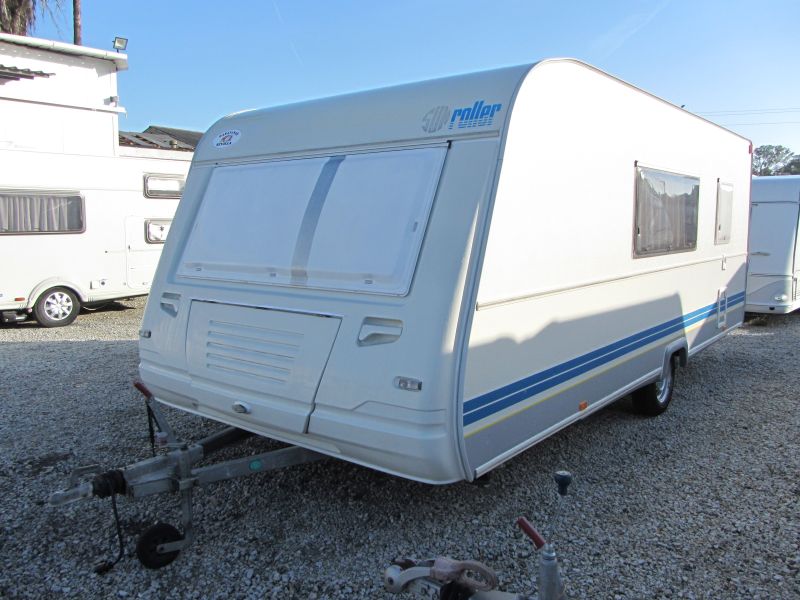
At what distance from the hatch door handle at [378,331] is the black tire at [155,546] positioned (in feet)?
4.37

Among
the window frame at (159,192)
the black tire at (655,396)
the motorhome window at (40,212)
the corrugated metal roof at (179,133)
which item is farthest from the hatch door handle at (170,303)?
the corrugated metal roof at (179,133)

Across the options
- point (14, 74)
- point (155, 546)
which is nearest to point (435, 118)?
point (155, 546)

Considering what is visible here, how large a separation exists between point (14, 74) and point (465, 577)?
1095cm

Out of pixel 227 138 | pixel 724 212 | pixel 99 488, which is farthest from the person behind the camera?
pixel 724 212

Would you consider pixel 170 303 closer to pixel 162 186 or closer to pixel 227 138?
pixel 227 138

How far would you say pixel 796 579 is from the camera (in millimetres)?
3180

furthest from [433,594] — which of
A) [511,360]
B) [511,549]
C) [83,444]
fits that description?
[83,444]

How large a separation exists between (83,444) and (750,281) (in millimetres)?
9176

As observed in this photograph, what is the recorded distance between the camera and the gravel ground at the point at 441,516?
3.18m

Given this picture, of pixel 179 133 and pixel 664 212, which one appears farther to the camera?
pixel 179 133

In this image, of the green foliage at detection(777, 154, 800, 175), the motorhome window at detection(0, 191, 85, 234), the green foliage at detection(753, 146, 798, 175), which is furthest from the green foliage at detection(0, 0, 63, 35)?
the green foliage at detection(753, 146, 798, 175)

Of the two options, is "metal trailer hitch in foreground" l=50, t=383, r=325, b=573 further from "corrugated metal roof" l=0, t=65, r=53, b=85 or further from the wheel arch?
"corrugated metal roof" l=0, t=65, r=53, b=85

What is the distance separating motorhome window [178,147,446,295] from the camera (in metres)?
3.33

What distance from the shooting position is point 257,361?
3.59 meters
